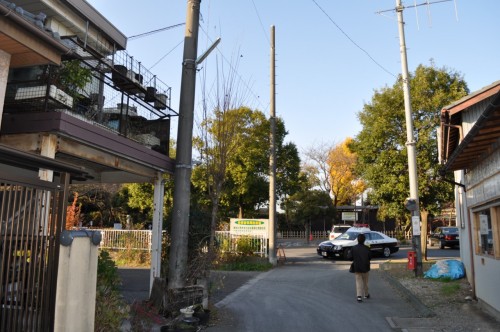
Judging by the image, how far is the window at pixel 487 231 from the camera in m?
8.23

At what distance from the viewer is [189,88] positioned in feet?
27.6

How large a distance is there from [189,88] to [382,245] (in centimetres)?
1820

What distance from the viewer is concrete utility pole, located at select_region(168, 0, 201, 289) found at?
8047 millimetres

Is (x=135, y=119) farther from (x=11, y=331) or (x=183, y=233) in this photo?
(x=11, y=331)

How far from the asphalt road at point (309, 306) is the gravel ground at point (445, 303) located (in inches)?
11.3

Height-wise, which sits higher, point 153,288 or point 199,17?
point 199,17

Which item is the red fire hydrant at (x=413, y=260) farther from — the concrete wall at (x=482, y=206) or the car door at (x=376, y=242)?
the car door at (x=376, y=242)

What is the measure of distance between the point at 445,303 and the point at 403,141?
11.8 metres

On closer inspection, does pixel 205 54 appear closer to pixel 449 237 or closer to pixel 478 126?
pixel 478 126

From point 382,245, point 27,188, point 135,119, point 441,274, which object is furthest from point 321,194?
point 27,188

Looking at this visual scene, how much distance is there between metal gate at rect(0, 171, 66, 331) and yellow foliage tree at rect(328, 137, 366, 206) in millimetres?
44159

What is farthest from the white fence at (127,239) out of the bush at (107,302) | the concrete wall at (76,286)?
the concrete wall at (76,286)

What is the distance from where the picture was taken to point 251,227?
19719 mm

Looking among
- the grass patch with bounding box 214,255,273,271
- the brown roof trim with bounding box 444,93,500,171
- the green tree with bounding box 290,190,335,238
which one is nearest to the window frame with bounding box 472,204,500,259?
the brown roof trim with bounding box 444,93,500,171
